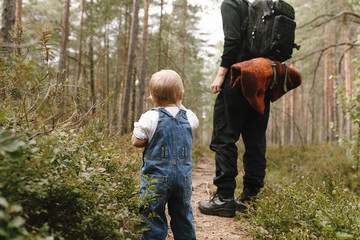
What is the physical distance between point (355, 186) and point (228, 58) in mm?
3690

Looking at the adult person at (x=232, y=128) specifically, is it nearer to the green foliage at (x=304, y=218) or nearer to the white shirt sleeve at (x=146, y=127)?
the green foliage at (x=304, y=218)

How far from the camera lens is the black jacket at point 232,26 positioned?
109 inches

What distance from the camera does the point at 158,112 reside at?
200 centimetres

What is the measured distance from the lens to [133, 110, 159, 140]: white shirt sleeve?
1932 mm

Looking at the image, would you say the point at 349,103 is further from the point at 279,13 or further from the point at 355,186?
the point at 279,13

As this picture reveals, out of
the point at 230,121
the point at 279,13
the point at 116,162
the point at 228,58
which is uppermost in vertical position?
the point at 279,13

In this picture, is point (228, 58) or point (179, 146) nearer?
point (179, 146)

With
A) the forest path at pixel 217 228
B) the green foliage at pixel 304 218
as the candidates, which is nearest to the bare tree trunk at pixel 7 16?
the forest path at pixel 217 228

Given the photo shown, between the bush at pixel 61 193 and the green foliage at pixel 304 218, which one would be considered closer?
the bush at pixel 61 193

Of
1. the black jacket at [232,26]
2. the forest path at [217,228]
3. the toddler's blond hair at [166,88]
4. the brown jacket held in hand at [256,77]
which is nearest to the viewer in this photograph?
the toddler's blond hair at [166,88]

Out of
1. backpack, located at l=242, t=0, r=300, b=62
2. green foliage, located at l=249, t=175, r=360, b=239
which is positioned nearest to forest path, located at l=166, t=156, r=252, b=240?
green foliage, located at l=249, t=175, r=360, b=239

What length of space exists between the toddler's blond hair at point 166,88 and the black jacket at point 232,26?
100 centimetres

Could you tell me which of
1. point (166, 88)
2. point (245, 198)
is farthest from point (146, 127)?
point (245, 198)

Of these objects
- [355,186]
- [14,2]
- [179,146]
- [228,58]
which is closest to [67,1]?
[14,2]
